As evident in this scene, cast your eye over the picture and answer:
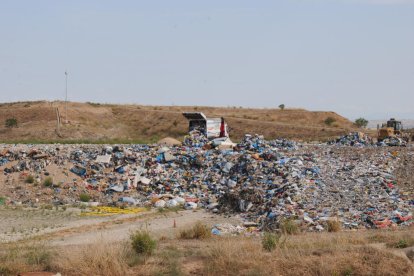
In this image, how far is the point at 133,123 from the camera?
66125 mm

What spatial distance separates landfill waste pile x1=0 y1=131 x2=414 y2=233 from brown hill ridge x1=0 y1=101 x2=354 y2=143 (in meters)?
24.2

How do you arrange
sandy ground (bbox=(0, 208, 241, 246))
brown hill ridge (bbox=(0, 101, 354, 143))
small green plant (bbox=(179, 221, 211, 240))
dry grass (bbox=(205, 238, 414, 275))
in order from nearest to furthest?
dry grass (bbox=(205, 238, 414, 275)) → small green plant (bbox=(179, 221, 211, 240)) → sandy ground (bbox=(0, 208, 241, 246)) → brown hill ridge (bbox=(0, 101, 354, 143))

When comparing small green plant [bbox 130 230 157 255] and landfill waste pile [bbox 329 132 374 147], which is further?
landfill waste pile [bbox 329 132 374 147]

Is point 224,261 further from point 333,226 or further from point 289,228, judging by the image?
point 333,226

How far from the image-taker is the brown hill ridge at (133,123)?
181ft

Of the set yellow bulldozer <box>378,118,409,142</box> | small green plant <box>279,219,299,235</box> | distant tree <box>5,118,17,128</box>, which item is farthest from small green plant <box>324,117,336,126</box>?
small green plant <box>279,219,299,235</box>

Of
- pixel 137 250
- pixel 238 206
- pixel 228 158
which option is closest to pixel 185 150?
pixel 228 158

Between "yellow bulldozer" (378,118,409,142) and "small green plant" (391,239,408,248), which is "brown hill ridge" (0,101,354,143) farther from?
"small green plant" (391,239,408,248)

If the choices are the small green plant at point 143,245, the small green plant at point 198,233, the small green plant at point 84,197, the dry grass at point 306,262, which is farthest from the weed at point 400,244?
the small green plant at point 84,197

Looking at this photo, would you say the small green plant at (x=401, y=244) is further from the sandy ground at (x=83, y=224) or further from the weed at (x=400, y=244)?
the sandy ground at (x=83, y=224)

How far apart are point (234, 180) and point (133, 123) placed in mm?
44256

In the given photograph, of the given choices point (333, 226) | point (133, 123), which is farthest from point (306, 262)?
point (133, 123)

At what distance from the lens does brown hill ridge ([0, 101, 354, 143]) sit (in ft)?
181

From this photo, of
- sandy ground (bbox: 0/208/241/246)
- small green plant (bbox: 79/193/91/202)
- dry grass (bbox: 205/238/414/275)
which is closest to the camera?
dry grass (bbox: 205/238/414/275)
